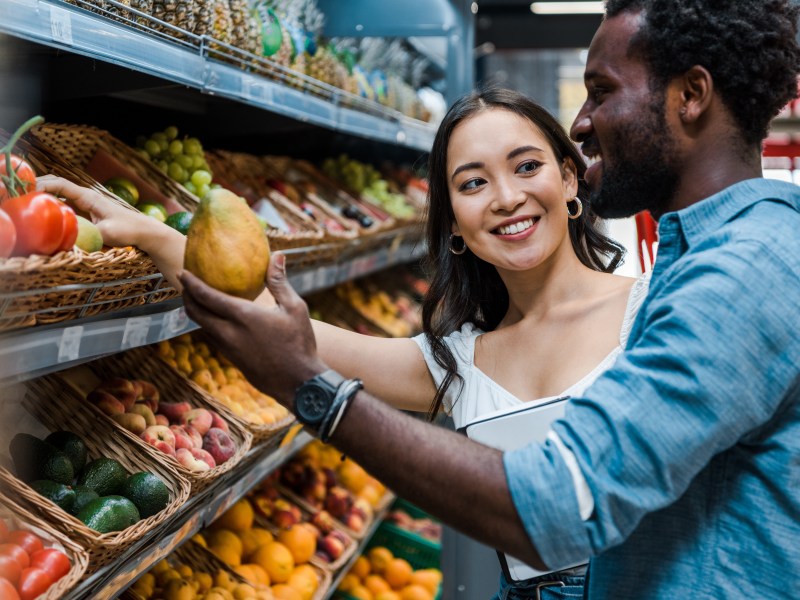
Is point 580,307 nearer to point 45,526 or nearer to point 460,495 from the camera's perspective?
point 460,495

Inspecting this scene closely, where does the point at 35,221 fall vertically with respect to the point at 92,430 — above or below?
above

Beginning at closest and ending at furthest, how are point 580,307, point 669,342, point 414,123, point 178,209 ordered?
point 669,342
point 580,307
point 178,209
point 414,123

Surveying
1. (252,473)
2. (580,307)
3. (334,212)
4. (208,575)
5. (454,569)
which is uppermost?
(580,307)

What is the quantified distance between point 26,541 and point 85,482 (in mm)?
336

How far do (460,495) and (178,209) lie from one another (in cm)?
122

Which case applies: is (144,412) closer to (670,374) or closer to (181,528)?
(181,528)

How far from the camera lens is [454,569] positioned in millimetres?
3424

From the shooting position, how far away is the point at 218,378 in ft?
8.17

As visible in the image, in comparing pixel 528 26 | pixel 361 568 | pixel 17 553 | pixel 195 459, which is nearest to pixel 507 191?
pixel 195 459

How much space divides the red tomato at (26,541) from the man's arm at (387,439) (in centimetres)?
51

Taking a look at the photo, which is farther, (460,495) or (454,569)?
(454,569)

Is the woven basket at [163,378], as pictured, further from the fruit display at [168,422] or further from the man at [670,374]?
Answer: the man at [670,374]

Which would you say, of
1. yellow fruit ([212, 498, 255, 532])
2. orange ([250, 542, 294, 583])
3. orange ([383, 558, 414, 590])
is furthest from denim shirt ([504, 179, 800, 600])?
orange ([383, 558, 414, 590])

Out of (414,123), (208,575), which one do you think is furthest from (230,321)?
(414,123)
